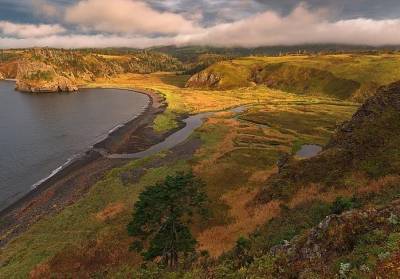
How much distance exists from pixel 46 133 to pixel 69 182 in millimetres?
53015

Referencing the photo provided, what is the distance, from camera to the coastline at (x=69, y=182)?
57719 millimetres

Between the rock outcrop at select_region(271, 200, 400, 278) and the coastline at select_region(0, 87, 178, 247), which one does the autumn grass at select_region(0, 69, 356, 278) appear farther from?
the rock outcrop at select_region(271, 200, 400, 278)

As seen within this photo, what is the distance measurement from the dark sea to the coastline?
2714 millimetres

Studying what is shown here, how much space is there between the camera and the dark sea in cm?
7914

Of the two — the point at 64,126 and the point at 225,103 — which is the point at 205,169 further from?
the point at 225,103

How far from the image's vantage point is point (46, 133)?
119625mm

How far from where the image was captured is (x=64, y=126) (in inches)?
5162

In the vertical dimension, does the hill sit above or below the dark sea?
above

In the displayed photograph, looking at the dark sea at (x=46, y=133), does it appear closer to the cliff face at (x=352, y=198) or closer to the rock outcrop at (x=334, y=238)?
the cliff face at (x=352, y=198)

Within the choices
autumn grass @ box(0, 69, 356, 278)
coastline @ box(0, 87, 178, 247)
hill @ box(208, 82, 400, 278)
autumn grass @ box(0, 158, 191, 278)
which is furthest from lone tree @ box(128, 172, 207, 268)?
coastline @ box(0, 87, 178, 247)

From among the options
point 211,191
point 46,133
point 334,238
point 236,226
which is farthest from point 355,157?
point 46,133

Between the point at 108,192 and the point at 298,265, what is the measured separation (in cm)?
4968

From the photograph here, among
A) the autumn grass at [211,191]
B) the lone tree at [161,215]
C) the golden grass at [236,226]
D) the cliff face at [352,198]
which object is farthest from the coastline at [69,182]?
the cliff face at [352,198]

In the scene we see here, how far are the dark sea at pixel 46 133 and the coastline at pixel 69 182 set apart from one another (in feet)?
8.90
